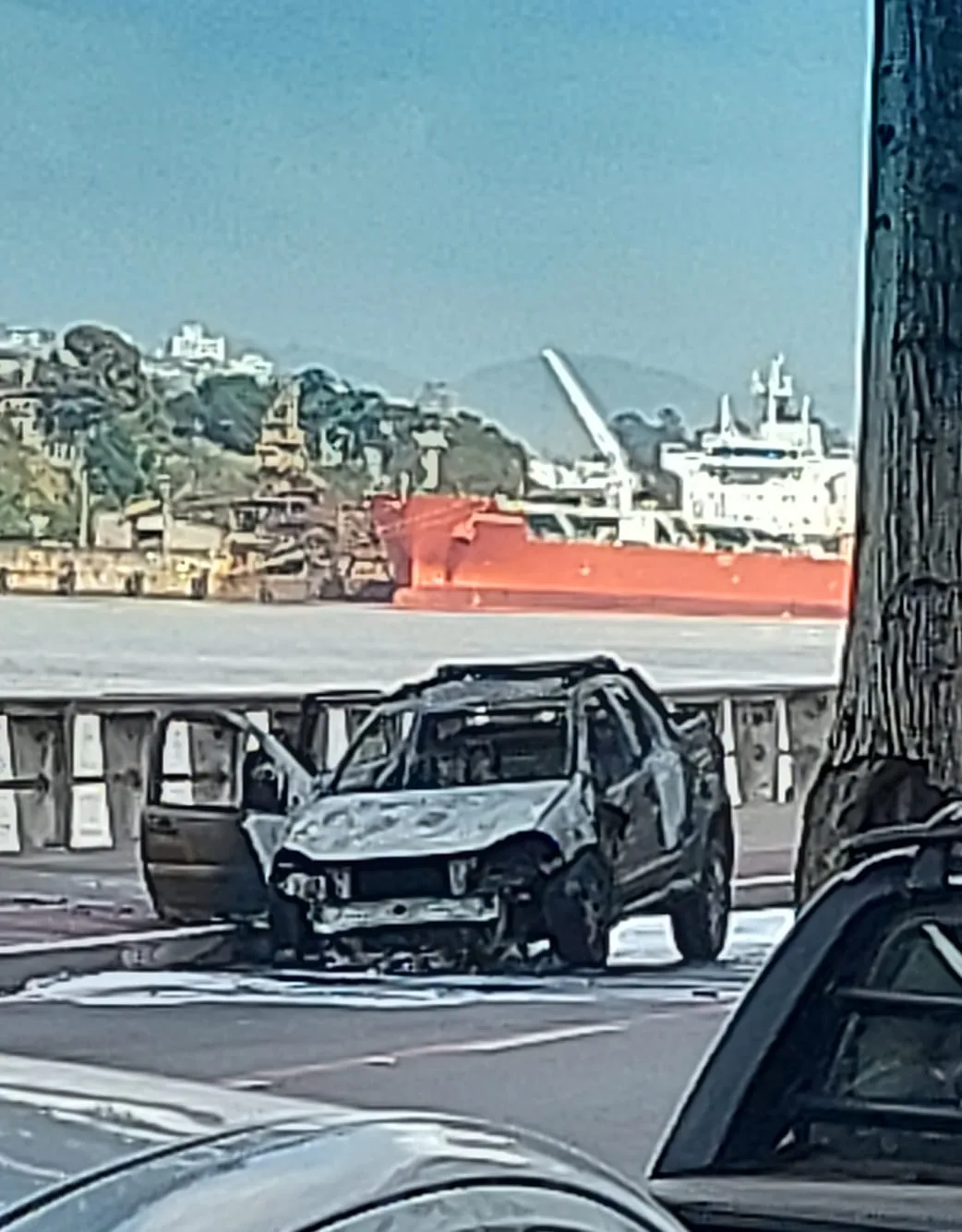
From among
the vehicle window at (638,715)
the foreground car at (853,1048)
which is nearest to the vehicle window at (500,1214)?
the foreground car at (853,1048)

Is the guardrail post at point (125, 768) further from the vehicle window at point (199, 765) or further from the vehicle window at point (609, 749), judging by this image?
the vehicle window at point (609, 749)

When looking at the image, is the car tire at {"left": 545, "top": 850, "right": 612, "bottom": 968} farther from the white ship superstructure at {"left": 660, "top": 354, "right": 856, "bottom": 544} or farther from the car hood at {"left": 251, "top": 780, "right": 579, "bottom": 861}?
the white ship superstructure at {"left": 660, "top": 354, "right": 856, "bottom": 544}

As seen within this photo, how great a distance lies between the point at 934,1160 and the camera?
1.78m

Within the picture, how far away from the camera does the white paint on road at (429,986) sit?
4.39 meters

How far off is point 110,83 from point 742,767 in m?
1.79

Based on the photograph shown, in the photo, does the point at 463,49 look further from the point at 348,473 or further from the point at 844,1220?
the point at 844,1220

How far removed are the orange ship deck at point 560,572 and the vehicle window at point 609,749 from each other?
9.6 inches

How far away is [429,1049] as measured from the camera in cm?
436

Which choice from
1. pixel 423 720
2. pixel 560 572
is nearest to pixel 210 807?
pixel 423 720

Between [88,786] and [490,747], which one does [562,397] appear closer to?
[490,747]

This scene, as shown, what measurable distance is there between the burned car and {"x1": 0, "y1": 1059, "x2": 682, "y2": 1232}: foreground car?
11.9 ft

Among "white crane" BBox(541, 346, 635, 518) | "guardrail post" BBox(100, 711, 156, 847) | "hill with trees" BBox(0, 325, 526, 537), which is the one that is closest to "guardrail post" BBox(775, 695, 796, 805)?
"white crane" BBox(541, 346, 635, 518)

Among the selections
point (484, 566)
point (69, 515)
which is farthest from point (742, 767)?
→ point (69, 515)

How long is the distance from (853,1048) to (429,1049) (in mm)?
2658
